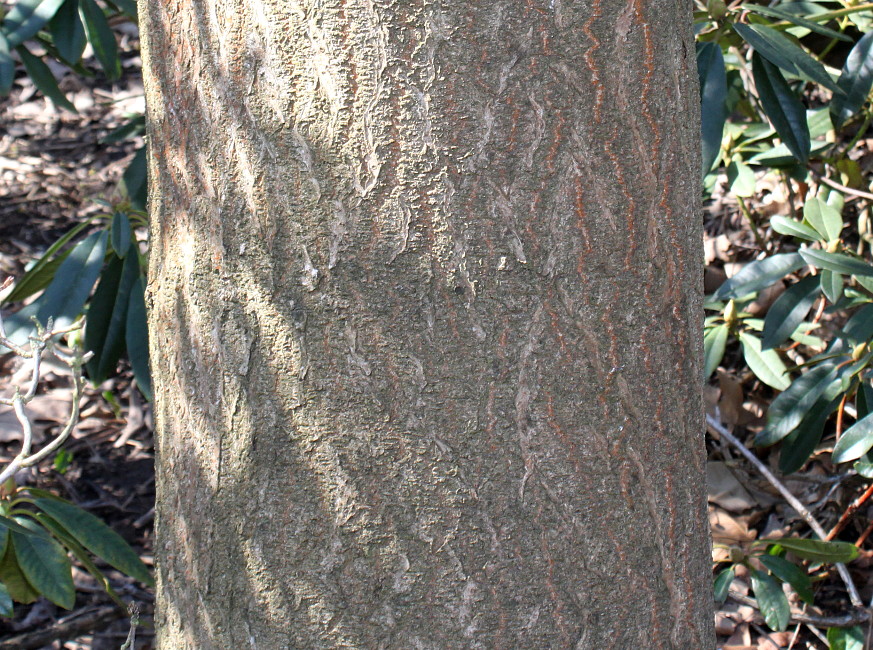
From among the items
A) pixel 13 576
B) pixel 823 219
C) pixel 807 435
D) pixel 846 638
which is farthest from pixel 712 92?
pixel 13 576

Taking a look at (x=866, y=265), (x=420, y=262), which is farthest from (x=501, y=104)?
(x=866, y=265)

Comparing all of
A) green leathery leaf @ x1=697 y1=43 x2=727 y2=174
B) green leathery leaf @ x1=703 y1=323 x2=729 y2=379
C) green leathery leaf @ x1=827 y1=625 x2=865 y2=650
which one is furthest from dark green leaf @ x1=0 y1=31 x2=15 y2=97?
green leathery leaf @ x1=827 y1=625 x2=865 y2=650

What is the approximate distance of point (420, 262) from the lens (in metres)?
0.73

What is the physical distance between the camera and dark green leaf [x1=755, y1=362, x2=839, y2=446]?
5.79 feet

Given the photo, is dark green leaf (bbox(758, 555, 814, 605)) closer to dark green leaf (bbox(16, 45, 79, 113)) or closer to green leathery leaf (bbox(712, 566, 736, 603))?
green leathery leaf (bbox(712, 566, 736, 603))

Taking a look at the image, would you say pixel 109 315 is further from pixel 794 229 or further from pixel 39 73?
pixel 794 229

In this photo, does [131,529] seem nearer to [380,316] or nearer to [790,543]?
[790,543]

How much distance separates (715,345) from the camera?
194 cm

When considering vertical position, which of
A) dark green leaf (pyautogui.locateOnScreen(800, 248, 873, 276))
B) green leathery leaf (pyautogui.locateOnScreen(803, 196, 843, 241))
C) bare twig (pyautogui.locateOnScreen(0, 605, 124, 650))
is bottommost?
bare twig (pyautogui.locateOnScreen(0, 605, 124, 650))

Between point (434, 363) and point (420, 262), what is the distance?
0.09 metres

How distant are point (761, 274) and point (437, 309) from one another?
4.18 ft

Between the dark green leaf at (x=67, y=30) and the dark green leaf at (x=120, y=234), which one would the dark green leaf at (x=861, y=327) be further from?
the dark green leaf at (x=67, y=30)

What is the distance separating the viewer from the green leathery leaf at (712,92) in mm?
1555

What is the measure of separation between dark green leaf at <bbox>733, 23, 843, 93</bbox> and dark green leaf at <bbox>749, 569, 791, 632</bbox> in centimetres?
98
